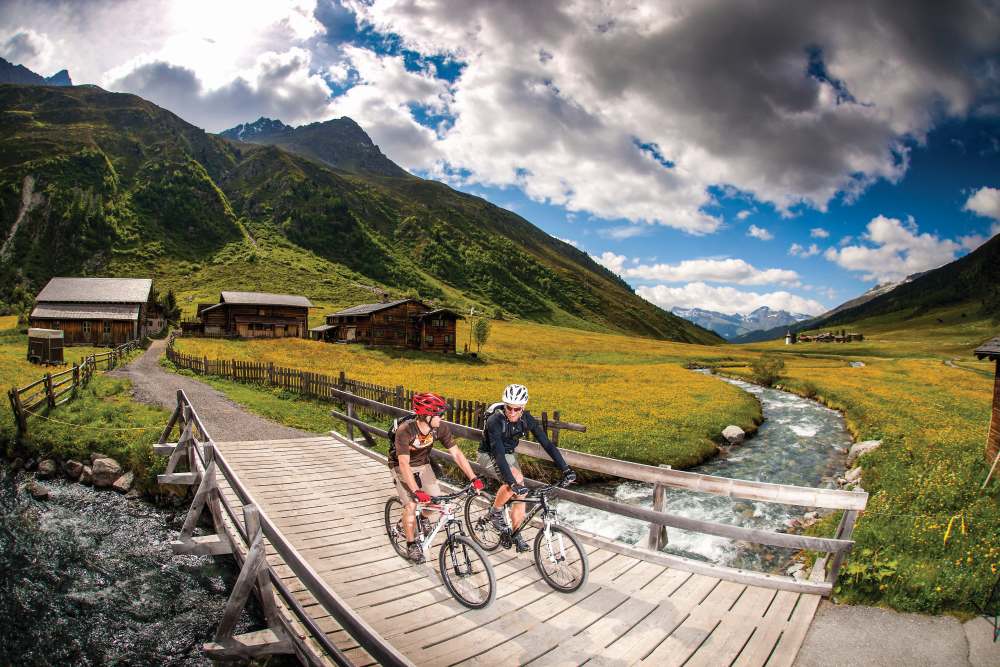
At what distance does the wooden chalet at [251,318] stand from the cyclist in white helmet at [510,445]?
73.9 metres

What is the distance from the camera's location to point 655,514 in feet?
23.5

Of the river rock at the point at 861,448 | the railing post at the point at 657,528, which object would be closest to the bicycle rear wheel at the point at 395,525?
the railing post at the point at 657,528

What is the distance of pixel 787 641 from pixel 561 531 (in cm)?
285

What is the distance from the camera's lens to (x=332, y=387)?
1948cm

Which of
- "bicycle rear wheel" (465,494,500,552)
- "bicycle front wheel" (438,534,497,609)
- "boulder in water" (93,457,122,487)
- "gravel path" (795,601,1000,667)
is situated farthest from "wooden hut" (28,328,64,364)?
"gravel path" (795,601,1000,667)

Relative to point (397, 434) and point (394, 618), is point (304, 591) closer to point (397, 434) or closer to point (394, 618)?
point (394, 618)

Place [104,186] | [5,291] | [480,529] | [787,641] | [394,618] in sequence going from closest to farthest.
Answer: [787,641]
[394,618]
[480,529]
[5,291]
[104,186]

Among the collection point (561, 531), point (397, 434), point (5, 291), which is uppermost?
point (5, 291)

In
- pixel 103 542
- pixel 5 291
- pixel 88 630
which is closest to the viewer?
pixel 88 630

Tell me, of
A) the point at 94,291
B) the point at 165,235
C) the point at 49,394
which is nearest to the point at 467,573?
the point at 49,394

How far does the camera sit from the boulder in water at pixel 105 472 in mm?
15631

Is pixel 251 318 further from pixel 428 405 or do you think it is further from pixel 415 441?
pixel 428 405

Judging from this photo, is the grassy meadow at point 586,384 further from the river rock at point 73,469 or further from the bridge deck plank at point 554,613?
the river rock at point 73,469

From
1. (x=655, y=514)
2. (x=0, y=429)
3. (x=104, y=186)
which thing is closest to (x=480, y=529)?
(x=655, y=514)
